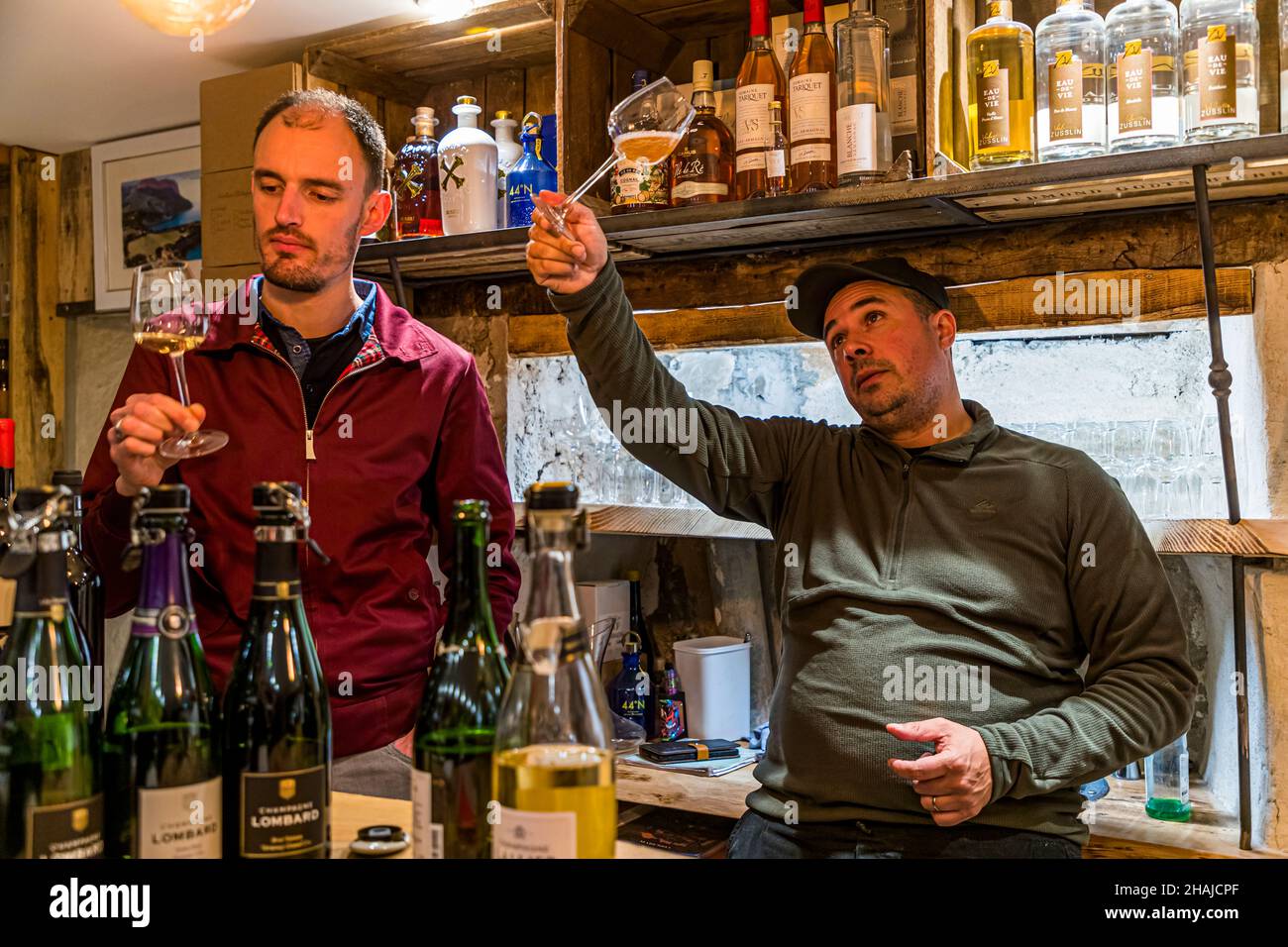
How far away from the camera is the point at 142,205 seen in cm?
377

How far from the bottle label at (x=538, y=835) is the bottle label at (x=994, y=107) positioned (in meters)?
1.61

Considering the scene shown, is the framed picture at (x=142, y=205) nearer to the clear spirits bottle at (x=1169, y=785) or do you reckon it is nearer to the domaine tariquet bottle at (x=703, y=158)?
the domaine tariquet bottle at (x=703, y=158)

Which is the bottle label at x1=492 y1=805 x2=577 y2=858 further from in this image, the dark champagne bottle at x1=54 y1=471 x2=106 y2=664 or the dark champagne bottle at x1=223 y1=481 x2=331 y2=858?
the dark champagne bottle at x1=54 y1=471 x2=106 y2=664

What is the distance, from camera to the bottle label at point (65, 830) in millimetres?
759

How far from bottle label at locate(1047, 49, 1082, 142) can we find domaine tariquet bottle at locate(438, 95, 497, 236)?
1225mm

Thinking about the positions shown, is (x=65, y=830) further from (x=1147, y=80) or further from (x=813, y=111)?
(x=1147, y=80)

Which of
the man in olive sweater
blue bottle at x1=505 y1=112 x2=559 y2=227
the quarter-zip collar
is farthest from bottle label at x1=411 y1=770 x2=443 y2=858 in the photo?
blue bottle at x1=505 y1=112 x2=559 y2=227

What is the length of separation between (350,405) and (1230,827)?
170 cm

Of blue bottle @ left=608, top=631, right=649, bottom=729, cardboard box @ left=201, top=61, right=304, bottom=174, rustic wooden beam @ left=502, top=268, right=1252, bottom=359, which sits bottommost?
blue bottle @ left=608, top=631, right=649, bottom=729

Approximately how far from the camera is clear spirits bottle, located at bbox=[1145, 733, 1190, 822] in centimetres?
201

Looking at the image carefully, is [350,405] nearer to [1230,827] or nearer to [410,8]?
[410,8]

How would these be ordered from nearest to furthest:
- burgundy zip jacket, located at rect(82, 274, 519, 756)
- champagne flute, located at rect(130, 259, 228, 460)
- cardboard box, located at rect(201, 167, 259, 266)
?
champagne flute, located at rect(130, 259, 228, 460)
burgundy zip jacket, located at rect(82, 274, 519, 756)
cardboard box, located at rect(201, 167, 259, 266)

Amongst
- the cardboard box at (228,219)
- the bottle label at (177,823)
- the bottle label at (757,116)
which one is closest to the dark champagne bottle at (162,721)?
the bottle label at (177,823)

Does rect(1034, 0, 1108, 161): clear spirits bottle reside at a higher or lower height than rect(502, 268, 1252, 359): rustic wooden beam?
higher
